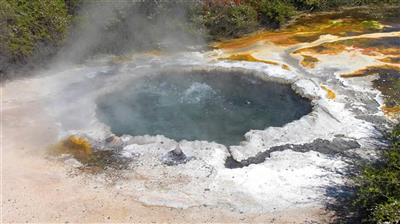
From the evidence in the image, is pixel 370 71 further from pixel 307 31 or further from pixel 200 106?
pixel 200 106

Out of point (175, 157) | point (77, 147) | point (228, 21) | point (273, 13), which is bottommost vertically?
point (175, 157)

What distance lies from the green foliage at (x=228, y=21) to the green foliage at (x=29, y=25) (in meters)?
7.30

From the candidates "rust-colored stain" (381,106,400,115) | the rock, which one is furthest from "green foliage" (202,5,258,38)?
the rock

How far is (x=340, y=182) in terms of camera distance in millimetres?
13266

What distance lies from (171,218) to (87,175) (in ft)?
10.6

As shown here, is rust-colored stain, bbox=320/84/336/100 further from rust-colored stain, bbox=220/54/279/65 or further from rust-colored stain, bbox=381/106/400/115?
rust-colored stain, bbox=220/54/279/65

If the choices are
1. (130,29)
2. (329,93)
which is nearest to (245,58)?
(329,93)

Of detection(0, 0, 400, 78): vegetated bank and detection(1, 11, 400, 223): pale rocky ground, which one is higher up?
detection(0, 0, 400, 78): vegetated bank

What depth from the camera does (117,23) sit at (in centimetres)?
2441

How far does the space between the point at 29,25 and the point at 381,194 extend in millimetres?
17506

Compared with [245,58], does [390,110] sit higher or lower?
lower

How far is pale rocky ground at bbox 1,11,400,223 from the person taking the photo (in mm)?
12422

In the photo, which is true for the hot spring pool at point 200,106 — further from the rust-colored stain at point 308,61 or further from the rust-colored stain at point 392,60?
the rust-colored stain at point 392,60

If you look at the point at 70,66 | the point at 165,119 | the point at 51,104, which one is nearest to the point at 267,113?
the point at 165,119
